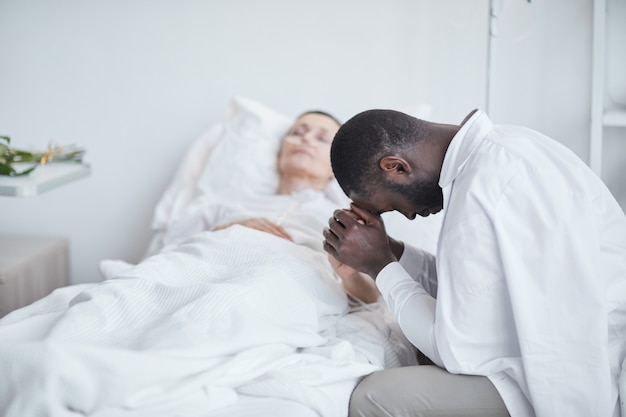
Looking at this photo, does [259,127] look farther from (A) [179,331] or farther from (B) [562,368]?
(B) [562,368]

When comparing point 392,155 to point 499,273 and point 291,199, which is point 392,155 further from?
point 291,199

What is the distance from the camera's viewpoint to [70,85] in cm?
264

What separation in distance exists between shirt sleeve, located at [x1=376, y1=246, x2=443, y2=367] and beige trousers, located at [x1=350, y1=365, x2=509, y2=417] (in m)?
0.05

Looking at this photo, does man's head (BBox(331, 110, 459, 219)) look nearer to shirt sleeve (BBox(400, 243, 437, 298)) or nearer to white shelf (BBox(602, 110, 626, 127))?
shirt sleeve (BBox(400, 243, 437, 298))

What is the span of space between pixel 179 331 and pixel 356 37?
161 cm

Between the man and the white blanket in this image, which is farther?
the man

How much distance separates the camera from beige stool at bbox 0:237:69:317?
2.09 m

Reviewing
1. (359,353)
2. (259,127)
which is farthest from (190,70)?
(359,353)

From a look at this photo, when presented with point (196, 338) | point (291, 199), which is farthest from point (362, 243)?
point (291, 199)

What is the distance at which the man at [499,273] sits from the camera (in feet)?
3.64

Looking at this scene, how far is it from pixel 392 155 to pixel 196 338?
464 mm

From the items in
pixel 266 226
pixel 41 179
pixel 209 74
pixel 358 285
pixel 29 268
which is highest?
pixel 209 74

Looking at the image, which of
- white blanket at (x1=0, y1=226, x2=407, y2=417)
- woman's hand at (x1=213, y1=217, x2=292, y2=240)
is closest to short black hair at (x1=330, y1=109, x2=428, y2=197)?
white blanket at (x1=0, y1=226, x2=407, y2=417)

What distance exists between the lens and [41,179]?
5.72ft
